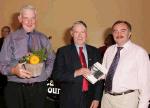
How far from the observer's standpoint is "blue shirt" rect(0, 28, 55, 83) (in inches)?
116

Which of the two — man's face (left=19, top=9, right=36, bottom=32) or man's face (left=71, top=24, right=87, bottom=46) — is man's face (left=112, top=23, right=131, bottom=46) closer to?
man's face (left=71, top=24, right=87, bottom=46)

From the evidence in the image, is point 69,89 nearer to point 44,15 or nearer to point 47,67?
point 47,67

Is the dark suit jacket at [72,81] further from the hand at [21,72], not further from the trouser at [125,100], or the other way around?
the hand at [21,72]

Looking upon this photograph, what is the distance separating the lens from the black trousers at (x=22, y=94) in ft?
9.76

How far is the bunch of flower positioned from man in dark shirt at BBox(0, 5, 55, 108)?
0.12 metres

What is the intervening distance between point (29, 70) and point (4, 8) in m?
4.19

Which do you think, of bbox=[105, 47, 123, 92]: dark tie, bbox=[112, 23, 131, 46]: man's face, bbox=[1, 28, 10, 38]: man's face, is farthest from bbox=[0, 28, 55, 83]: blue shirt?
bbox=[1, 28, 10, 38]: man's face

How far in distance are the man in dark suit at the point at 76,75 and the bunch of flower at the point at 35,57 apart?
0.42 m

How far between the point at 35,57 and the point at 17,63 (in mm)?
292

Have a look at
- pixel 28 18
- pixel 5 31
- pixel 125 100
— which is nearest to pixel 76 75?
pixel 125 100

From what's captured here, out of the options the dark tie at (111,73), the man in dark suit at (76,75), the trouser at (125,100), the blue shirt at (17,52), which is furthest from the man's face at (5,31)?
the trouser at (125,100)

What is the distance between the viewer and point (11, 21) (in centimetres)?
664

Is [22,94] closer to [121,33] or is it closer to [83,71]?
[83,71]

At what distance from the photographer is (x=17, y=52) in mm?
2973
